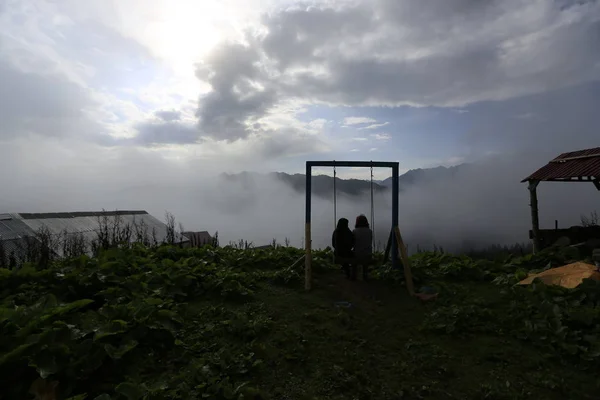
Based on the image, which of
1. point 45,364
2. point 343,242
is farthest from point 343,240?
point 45,364

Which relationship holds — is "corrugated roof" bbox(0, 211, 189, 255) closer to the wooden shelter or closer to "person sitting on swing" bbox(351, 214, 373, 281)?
"person sitting on swing" bbox(351, 214, 373, 281)

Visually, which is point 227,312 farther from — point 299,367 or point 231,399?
point 231,399

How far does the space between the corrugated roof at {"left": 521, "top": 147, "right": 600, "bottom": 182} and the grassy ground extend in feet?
29.5

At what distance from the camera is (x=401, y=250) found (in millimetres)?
7246

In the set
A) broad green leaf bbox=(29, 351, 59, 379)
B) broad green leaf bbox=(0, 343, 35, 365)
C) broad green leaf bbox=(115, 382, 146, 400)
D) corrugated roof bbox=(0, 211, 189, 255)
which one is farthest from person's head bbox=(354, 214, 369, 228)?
corrugated roof bbox=(0, 211, 189, 255)

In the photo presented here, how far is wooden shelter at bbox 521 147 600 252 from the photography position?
38.4 feet

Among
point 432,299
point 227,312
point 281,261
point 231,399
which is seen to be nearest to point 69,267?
point 227,312

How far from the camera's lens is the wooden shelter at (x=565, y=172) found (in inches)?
461

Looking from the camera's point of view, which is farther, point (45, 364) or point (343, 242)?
point (343, 242)

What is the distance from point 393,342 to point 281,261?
4.13m

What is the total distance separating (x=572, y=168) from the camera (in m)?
12.3

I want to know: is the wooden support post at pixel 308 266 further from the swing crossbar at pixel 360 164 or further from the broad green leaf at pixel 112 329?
the broad green leaf at pixel 112 329

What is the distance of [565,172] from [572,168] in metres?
0.30

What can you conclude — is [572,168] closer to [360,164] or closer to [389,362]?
[360,164]
